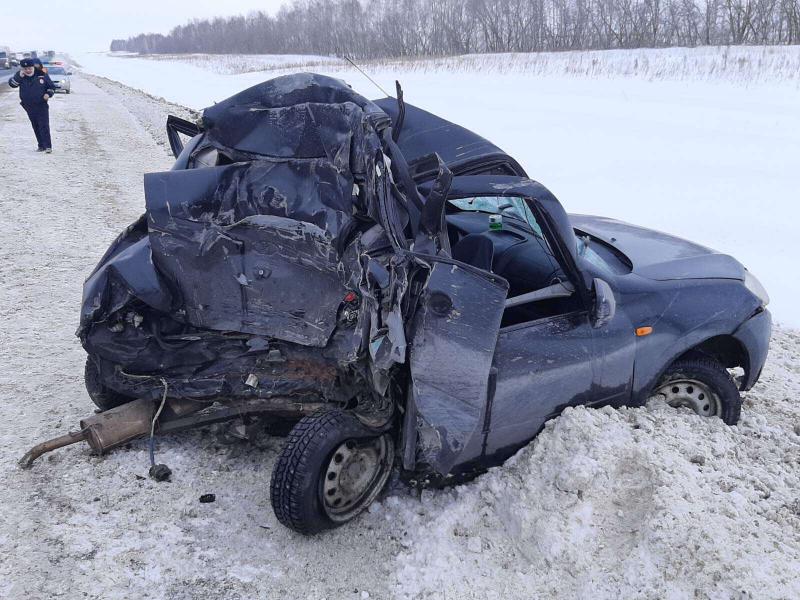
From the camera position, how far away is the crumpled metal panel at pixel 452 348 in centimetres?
325

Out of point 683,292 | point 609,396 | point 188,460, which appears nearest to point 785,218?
point 683,292

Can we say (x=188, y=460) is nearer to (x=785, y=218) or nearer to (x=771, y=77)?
(x=785, y=218)

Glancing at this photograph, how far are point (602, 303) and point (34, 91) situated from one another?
12309 mm

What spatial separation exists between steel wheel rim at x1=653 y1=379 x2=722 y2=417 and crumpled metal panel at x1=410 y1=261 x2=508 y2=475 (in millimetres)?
1444

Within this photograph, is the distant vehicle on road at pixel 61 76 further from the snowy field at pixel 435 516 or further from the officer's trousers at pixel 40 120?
the snowy field at pixel 435 516

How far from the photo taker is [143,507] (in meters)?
3.68

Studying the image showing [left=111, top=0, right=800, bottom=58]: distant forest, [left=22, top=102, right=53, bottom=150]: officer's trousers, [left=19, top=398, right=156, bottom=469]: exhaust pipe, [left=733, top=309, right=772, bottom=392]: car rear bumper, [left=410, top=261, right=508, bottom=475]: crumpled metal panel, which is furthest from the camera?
[left=111, top=0, right=800, bottom=58]: distant forest

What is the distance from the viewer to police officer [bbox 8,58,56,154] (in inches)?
483

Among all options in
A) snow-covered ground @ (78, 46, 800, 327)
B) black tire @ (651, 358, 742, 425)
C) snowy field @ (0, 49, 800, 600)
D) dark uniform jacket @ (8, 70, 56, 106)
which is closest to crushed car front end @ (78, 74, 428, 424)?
snowy field @ (0, 49, 800, 600)

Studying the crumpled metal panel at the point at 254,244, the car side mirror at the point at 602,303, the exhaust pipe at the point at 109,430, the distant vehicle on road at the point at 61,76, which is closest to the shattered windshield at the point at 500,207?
the car side mirror at the point at 602,303

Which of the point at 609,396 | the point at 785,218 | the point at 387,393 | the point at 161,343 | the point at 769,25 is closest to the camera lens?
the point at 387,393

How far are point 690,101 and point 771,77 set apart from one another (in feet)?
8.74

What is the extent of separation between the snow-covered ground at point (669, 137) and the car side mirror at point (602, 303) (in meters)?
3.58

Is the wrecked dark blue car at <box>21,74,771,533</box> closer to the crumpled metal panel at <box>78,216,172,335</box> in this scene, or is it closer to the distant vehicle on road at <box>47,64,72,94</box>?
the crumpled metal panel at <box>78,216,172,335</box>
